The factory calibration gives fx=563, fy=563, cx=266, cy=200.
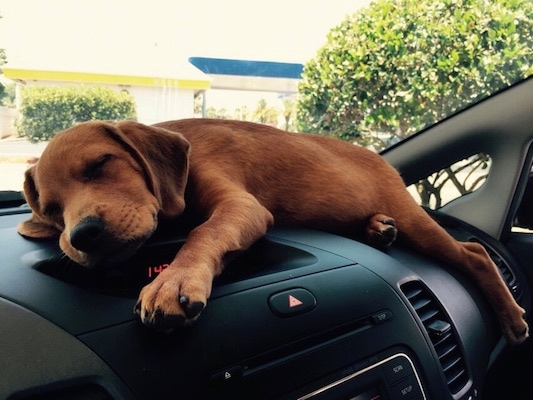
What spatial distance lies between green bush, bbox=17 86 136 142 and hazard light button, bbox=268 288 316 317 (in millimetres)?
1045

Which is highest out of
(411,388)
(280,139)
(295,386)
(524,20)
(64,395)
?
(524,20)

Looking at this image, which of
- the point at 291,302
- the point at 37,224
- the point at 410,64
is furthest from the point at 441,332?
the point at 410,64

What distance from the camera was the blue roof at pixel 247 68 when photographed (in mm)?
2754

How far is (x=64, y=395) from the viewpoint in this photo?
1015mm

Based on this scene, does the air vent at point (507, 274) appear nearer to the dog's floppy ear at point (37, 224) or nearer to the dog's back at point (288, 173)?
the dog's back at point (288, 173)

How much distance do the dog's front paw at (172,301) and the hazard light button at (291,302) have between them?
202 mm

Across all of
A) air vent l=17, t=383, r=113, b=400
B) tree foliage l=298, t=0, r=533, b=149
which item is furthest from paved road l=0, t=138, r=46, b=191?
tree foliage l=298, t=0, r=533, b=149

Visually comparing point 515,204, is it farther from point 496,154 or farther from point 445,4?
point 445,4

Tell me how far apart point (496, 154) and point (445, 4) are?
0.83m

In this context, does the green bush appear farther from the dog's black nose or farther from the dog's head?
the dog's black nose

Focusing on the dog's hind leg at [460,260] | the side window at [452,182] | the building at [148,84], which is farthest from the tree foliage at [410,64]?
the dog's hind leg at [460,260]

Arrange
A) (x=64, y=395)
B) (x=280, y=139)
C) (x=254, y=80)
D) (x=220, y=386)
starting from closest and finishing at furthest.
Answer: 1. (x=64, y=395)
2. (x=220, y=386)
3. (x=280, y=139)
4. (x=254, y=80)

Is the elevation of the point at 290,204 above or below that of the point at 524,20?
below

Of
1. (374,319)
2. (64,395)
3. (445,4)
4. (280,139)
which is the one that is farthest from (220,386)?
(445,4)
